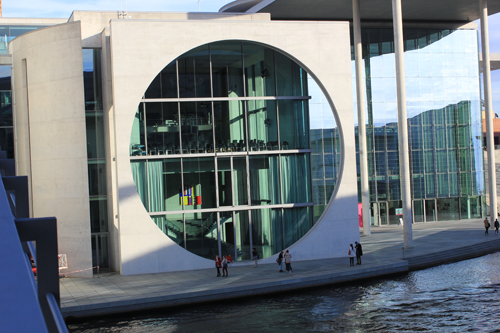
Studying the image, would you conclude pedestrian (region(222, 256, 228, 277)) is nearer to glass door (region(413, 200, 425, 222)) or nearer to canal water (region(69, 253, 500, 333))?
canal water (region(69, 253, 500, 333))

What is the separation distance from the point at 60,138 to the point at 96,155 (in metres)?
2.17

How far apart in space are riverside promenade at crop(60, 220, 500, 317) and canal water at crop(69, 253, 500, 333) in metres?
0.44

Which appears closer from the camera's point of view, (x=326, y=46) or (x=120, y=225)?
(x=120, y=225)

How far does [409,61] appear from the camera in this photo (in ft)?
127

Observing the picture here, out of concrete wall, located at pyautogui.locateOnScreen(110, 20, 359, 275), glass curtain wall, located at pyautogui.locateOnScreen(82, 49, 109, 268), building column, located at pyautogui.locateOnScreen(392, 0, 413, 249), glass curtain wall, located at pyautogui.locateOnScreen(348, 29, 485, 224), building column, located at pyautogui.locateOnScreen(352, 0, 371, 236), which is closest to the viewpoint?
concrete wall, located at pyautogui.locateOnScreen(110, 20, 359, 275)

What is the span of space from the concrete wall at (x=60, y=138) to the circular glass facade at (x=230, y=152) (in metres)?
2.69

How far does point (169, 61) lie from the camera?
23.5 m

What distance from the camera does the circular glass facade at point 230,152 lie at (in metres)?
23.6

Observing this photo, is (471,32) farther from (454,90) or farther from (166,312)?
(166,312)

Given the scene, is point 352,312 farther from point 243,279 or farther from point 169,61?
point 169,61

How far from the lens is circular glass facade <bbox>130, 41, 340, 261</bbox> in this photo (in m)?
23.6

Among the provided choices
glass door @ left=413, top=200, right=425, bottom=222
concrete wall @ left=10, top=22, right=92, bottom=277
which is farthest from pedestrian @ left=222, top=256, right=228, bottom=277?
glass door @ left=413, top=200, right=425, bottom=222

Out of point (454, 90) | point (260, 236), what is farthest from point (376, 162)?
point (260, 236)

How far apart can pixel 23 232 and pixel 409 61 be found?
3905 centimetres
